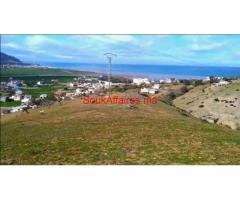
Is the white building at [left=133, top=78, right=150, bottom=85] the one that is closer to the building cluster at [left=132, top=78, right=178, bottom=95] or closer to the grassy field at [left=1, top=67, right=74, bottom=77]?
the building cluster at [left=132, top=78, right=178, bottom=95]

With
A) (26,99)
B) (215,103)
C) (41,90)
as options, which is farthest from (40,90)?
(215,103)

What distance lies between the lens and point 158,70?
48.0 ft

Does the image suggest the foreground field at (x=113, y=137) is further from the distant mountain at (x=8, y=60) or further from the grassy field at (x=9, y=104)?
the distant mountain at (x=8, y=60)

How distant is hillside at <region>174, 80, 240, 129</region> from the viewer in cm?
1412

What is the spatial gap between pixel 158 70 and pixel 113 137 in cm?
237

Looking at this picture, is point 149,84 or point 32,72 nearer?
point 149,84

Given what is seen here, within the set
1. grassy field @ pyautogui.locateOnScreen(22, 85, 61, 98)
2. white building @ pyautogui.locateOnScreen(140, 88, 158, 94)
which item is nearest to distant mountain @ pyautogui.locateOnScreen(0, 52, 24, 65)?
grassy field @ pyautogui.locateOnScreen(22, 85, 61, 98)

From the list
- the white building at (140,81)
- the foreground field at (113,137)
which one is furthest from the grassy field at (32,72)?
the white building at (140,81)

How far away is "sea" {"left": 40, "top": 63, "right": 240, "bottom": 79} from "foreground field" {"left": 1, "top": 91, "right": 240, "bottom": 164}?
3.16 feet

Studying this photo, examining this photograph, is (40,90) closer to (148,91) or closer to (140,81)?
(140,81)

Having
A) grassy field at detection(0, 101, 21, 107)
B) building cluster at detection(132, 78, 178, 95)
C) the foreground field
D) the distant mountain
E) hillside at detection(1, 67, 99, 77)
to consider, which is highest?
the distant mountain
